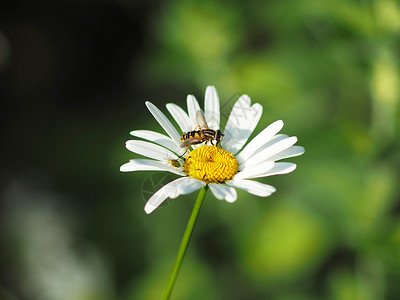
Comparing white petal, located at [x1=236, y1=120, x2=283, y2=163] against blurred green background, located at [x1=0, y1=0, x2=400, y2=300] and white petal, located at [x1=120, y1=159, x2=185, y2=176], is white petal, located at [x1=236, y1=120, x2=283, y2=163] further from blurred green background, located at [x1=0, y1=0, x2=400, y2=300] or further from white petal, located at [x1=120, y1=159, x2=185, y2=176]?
blurred green background, located at [x1=0, y1=0, x2=400, y2=300]

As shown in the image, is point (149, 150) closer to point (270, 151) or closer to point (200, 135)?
point (200, 135)

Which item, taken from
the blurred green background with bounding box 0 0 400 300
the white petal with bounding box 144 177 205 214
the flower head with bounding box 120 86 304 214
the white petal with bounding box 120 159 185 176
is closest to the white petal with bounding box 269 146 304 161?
the flower head with bounding box 120 86 304 214

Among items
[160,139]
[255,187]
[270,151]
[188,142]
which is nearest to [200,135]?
[188,142]

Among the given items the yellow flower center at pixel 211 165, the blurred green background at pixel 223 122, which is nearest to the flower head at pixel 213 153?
the yellow flower center at pixel 211 165

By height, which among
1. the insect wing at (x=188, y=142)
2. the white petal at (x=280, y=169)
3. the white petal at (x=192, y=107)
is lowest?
the white petal at (x=280, y=169)

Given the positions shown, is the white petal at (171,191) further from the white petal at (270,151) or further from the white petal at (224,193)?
the white petal at (270,151)
